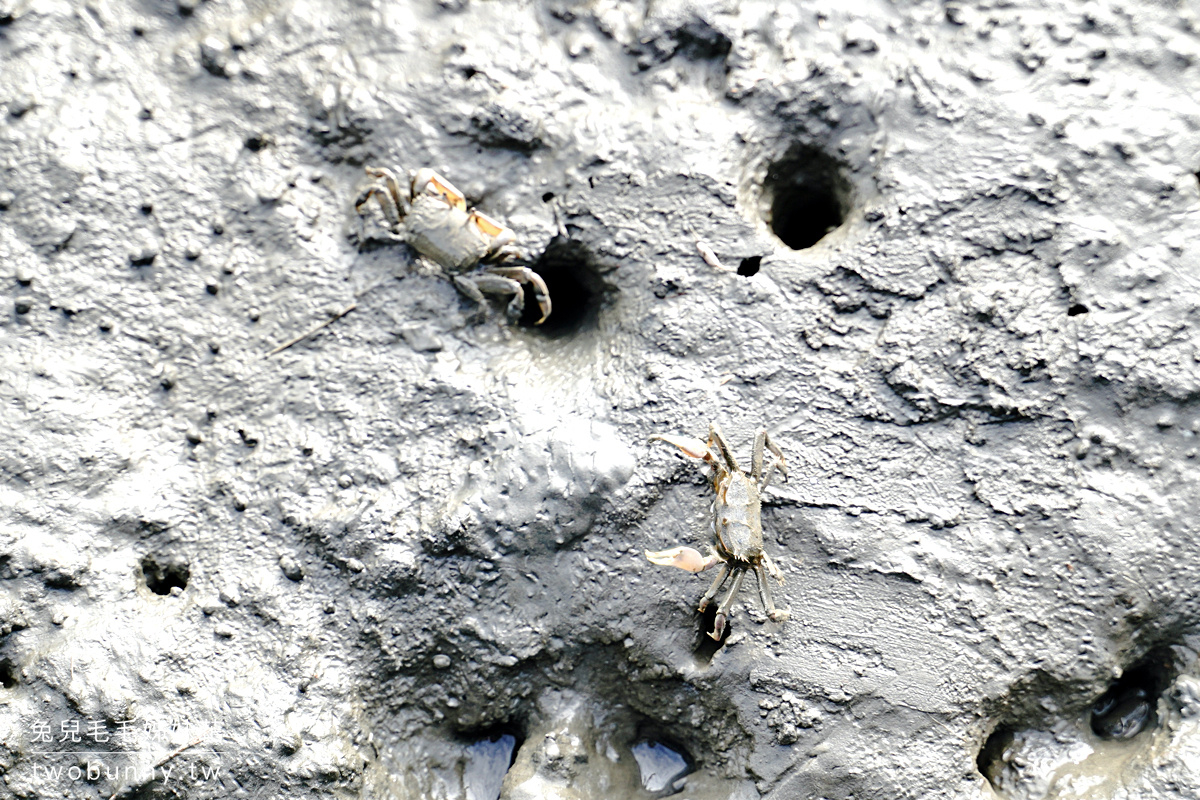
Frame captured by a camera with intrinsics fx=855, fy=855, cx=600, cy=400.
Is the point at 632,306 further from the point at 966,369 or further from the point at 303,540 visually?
the point at 303,540

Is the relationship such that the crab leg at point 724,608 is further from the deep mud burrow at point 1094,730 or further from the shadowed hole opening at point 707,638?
the deep mud burrow at point 1094,730

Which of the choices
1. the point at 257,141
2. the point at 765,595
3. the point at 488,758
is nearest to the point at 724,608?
the point at 765,595

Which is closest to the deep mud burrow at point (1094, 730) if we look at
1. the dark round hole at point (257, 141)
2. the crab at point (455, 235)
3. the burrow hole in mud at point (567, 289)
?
the burrow hole in mud at point (567, 289)

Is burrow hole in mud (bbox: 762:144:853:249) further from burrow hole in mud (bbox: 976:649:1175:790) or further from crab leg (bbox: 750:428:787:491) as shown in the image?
burrow hole in mud (bbox: 976:649:1175:790)

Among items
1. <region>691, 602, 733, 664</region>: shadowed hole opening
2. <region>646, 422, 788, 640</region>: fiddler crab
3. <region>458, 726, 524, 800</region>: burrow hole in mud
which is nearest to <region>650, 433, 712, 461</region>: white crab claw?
<region>646, 422, 788, 640</region>: fiddler crab

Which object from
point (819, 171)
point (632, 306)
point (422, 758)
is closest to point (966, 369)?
point (819, 171)

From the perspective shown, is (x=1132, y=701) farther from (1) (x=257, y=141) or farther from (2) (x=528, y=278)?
(1) (x=257, y=141)
